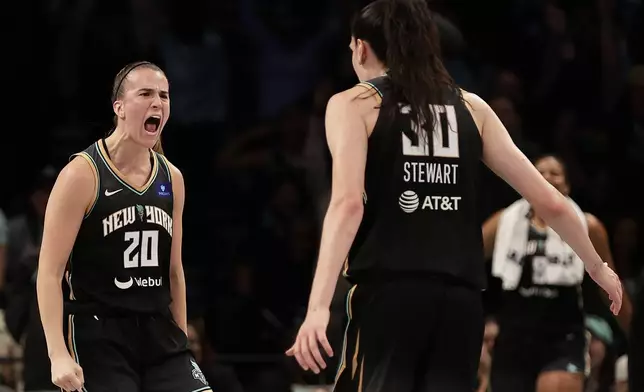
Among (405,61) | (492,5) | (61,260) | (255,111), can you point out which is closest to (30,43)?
(255,111)

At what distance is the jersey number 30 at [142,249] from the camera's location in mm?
4629

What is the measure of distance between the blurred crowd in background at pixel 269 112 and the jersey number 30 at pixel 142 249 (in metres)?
4.27

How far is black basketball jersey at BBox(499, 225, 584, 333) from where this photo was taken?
7641 mm

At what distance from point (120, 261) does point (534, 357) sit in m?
3.74

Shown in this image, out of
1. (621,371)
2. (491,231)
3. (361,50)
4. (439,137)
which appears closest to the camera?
(439,137)

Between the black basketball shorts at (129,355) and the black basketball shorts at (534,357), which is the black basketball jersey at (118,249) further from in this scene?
the black basketball shorts at (534,357)

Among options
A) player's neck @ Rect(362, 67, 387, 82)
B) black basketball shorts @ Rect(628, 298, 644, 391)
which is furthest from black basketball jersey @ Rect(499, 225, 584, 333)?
player's neck @ Rect(362, 67, 387, 82)

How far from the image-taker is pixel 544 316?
25.2 feet

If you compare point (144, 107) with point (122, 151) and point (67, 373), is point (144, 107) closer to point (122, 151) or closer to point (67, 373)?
point (122, 151)

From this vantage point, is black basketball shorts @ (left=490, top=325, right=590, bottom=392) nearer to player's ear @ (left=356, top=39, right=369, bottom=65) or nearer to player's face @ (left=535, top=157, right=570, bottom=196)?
player's face @ (left=535, top=157, right=570, bottom=196)

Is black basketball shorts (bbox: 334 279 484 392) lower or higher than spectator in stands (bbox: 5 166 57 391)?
lower

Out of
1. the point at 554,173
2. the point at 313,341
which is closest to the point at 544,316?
the point at 554,173

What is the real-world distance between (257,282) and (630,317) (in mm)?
3047

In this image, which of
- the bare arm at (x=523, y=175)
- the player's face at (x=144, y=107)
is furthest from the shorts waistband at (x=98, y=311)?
the bare arm at (x=523, y=175)
